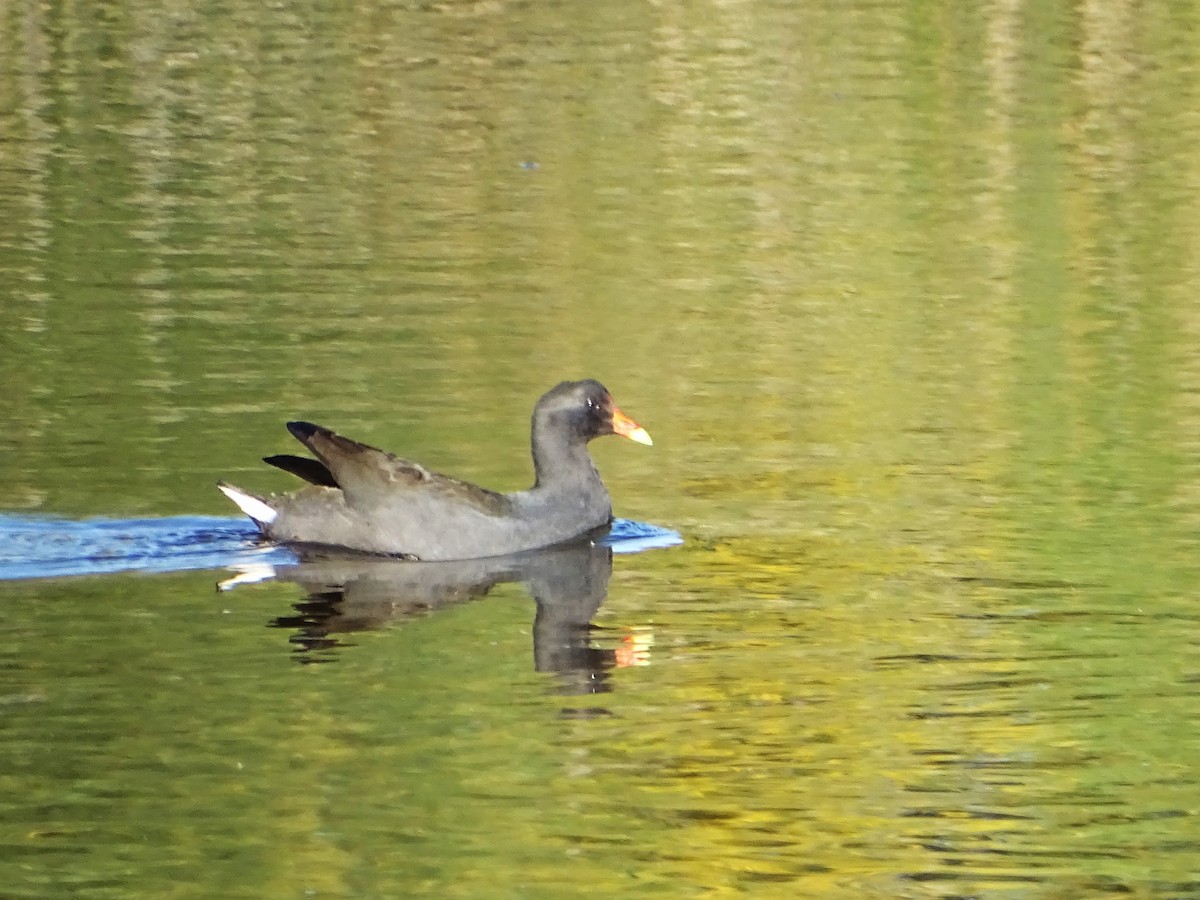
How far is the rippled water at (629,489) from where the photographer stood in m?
8.45

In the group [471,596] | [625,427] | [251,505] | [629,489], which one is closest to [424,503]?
[471,596]

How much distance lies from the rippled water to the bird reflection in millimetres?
41

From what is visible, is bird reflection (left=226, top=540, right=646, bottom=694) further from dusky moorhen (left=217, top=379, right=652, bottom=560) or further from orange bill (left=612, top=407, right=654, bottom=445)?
orange bill (left=612, top=407, right=654, bottom=445)

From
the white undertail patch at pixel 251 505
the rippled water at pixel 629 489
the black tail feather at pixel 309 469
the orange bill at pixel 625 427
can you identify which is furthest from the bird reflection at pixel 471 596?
the orange bill at pixel 625 427

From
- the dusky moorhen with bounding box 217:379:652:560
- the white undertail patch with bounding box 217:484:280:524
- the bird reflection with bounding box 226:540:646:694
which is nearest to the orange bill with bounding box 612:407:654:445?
the dusky moorhen with bounding box 217:379:652:560

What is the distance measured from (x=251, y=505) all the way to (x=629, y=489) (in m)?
2.50

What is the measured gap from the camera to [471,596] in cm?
1194

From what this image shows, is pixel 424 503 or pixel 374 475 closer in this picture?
pixel 424 503

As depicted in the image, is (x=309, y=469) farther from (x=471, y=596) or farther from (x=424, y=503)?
(x=471, y=596)

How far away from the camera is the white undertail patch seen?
41.9ft

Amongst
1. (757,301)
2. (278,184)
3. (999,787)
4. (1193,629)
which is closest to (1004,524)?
(1193,629)

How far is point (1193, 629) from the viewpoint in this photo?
10.9m

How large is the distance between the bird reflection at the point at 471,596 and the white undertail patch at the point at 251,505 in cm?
31

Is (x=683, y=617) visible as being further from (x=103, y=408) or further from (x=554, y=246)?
(x=554, y=246)
